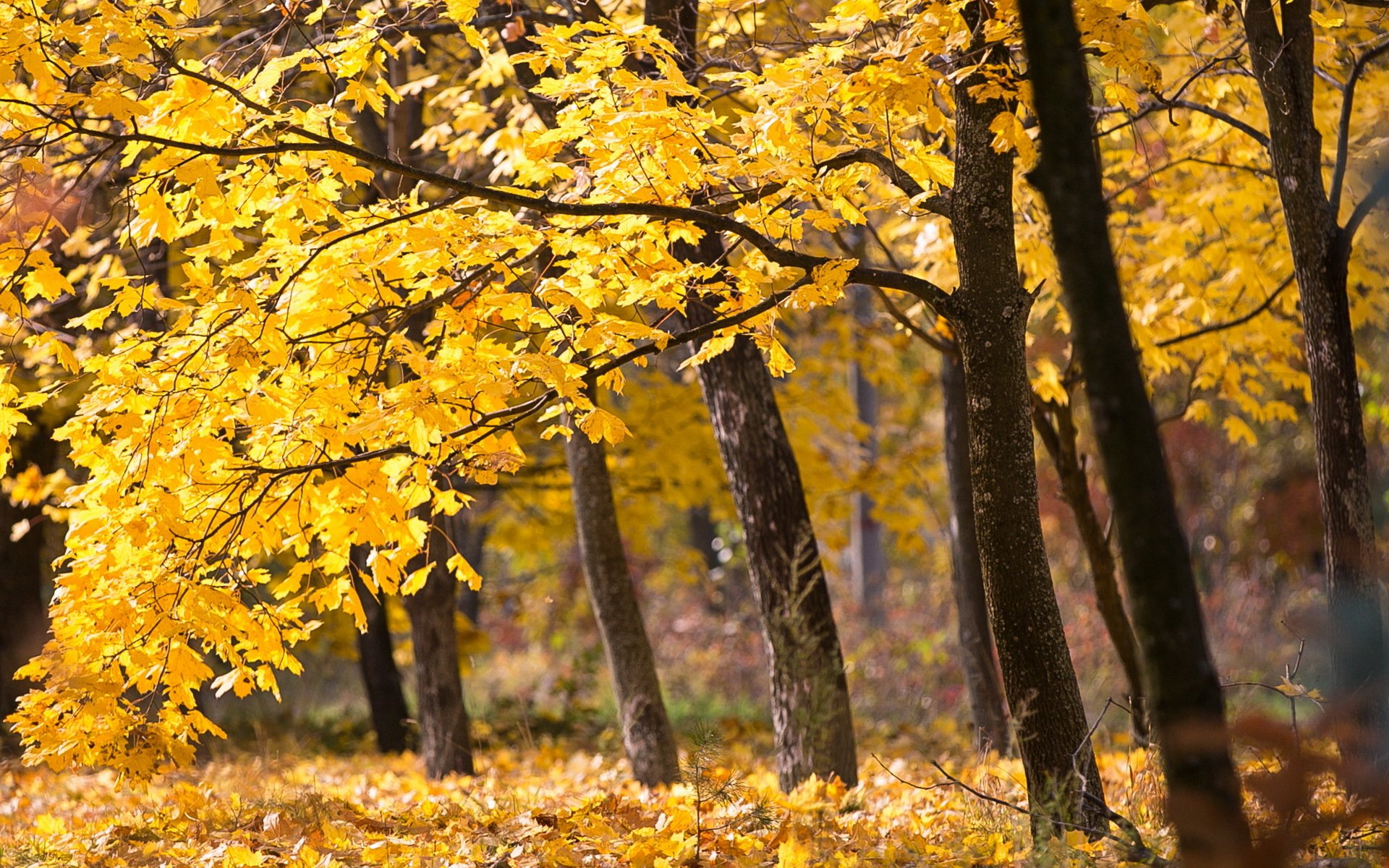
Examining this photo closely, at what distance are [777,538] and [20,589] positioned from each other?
6.99 m

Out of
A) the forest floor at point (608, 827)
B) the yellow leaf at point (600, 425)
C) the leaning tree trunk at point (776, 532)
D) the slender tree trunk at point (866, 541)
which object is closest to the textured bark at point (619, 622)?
the forest floor at point (608, 827)

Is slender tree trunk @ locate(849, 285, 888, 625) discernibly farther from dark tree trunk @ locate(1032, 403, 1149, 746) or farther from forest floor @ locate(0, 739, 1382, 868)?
forest floor @ locate(0, 739, 1382, 868)

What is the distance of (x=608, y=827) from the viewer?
4219 mm

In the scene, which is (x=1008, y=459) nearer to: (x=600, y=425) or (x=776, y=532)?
(x=600, y=425)

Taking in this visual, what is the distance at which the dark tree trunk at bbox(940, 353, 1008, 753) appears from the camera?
7730 millimetres

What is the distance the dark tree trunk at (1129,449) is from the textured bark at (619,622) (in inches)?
180

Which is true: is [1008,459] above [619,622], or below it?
above

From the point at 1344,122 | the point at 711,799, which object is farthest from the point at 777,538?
the point at 1344,122

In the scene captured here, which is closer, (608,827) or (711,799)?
(608,827)

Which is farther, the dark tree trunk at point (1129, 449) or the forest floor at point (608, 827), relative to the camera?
the forest floor at point (608, 827)

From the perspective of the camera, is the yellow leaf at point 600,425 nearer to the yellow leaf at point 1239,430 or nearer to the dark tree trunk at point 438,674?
the dark tree trunk at point 438,674

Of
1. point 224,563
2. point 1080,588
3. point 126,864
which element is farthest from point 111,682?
→ point 1080,588

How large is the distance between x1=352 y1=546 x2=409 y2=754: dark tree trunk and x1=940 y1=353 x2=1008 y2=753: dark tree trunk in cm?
550

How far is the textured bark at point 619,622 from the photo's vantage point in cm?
684
